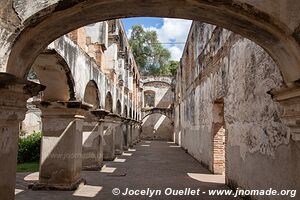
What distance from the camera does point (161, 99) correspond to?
119 feet

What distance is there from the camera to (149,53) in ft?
152

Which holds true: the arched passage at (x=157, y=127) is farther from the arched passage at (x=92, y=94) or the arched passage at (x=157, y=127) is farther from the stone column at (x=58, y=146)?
the stone column at (x=58, y=146)

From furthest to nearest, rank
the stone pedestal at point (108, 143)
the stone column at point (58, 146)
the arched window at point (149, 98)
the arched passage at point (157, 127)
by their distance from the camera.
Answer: the arched window at point (149, 98) < the arched passage at point (157, 127) < the stone pedestal at point (108, 143) < the stone column at point (58, 146)

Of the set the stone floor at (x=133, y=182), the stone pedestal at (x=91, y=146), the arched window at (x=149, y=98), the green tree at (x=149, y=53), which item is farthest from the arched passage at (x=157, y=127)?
the stone pedestal at (x=91, y=146)

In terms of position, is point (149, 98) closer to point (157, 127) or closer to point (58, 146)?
point (157, 127)

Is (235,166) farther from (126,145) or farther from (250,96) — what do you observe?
(126,145)

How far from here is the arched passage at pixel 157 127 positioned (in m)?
34.9

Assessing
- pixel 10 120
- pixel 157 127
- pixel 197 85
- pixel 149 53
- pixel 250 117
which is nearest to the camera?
pixel 10 120

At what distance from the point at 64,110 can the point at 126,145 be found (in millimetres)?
13283

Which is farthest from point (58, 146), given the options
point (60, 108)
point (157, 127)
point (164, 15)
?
point (157, 127)

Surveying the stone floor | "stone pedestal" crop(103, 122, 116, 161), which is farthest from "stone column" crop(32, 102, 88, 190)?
"stone pedestal" crop(103, 122, 116, 161)

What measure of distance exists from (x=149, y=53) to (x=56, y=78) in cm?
3987

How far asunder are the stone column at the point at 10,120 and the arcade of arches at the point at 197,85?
0.04 ft

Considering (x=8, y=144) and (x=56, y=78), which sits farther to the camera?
(x=56, y=78)
